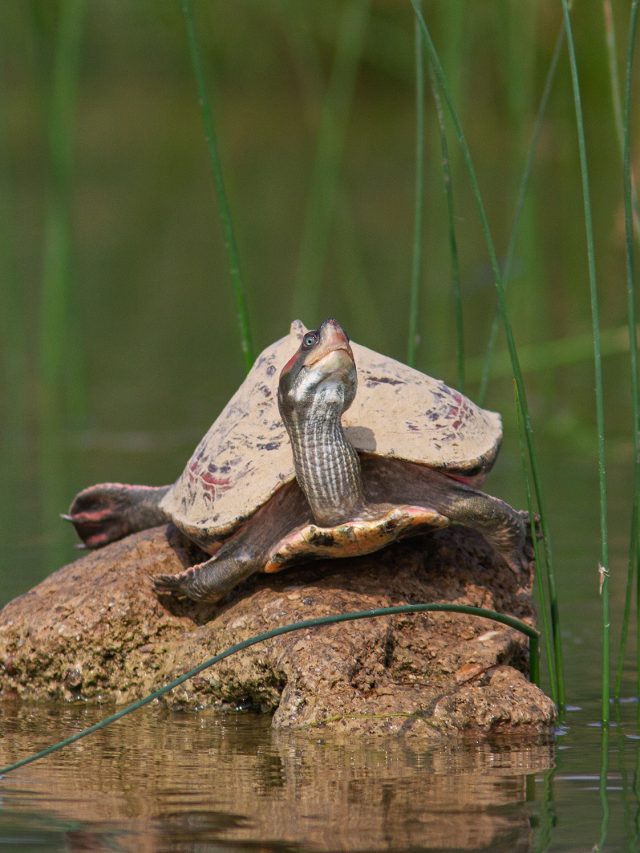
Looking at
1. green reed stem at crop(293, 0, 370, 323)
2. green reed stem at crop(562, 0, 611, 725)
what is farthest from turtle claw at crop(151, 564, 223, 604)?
green reed stem at crop(293, 0, 370, 323)

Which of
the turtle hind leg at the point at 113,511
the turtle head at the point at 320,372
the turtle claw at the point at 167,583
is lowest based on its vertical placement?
the turtle claw at the point at 167,583

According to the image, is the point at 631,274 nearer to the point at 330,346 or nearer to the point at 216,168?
the point at 330,346

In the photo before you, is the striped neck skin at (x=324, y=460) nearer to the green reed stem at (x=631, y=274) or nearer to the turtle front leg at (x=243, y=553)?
the turtle front leg at (x=243, y=553)

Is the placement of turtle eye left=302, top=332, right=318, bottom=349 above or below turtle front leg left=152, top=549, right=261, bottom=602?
above

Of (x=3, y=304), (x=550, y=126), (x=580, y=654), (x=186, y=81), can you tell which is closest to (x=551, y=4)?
(x=550, y=126)

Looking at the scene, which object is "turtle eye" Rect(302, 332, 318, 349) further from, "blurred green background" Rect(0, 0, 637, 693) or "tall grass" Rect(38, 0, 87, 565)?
"tall grass" Rect(38, 0, 87, 565)

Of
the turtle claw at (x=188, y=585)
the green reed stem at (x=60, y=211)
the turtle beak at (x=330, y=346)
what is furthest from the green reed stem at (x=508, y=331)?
the green reed stem at (x=60, y=211)

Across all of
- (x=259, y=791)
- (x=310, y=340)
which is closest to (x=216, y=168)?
(x=310, y=340)
